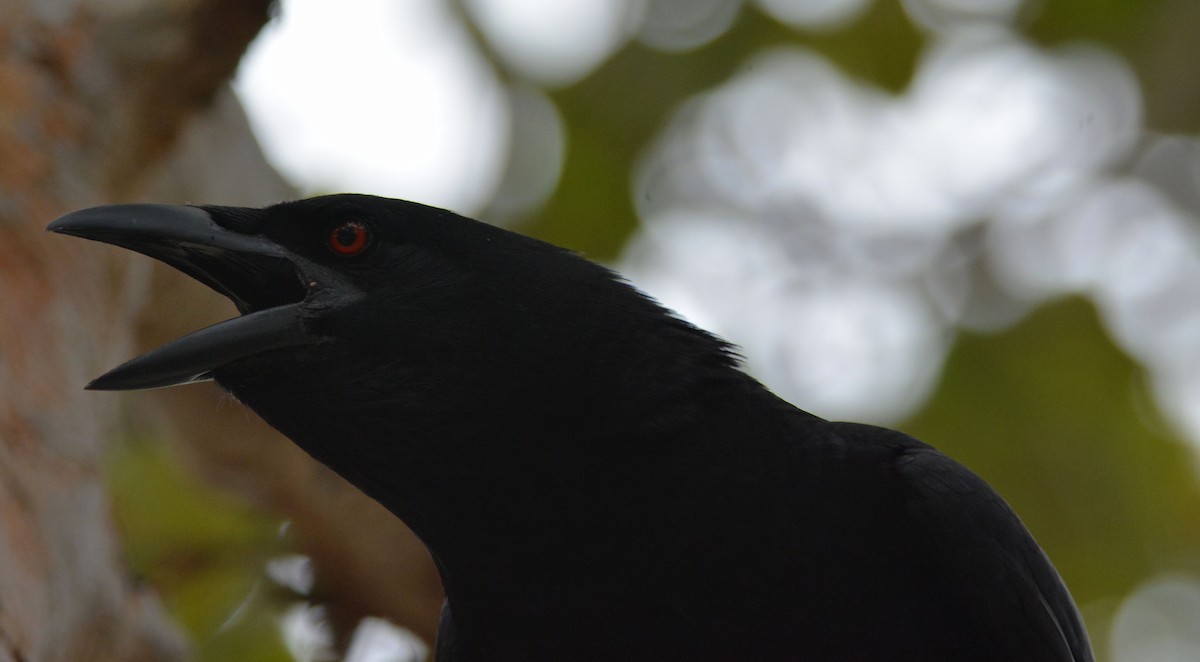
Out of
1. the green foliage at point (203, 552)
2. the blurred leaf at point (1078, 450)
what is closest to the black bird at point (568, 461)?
the green foliage at point (203, 552)

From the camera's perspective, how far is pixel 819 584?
3045 millimetres

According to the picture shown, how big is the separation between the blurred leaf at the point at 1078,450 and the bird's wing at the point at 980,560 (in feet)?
14.2

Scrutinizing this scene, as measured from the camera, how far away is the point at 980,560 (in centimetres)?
320

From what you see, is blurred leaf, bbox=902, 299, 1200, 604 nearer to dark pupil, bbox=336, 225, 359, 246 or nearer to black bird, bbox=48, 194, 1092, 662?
black bird, bbox=48, 194, 1092, 662

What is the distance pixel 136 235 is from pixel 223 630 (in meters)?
3.56

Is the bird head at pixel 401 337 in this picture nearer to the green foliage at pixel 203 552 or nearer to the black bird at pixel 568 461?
the black bird at pixel 568 461

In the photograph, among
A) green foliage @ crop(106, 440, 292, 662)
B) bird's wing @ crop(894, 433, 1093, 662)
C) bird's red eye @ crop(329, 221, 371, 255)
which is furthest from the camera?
green foliage @ crop(106, 440, 292, 662)

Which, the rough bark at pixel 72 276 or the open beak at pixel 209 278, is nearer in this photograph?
the open beak at pixel 209 278

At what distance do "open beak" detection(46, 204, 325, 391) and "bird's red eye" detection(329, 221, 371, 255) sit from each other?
0.27 feet

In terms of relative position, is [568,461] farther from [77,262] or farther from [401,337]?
[77,262]

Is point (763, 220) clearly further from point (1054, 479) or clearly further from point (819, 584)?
point (819, 584)

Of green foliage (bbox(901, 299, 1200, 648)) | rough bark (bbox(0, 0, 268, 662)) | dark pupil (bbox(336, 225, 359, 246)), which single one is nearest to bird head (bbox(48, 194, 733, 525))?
dark pupil (bbox(336, 225, 359, 246))

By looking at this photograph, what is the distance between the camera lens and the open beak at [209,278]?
295cm

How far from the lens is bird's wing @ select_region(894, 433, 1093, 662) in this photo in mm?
3186
